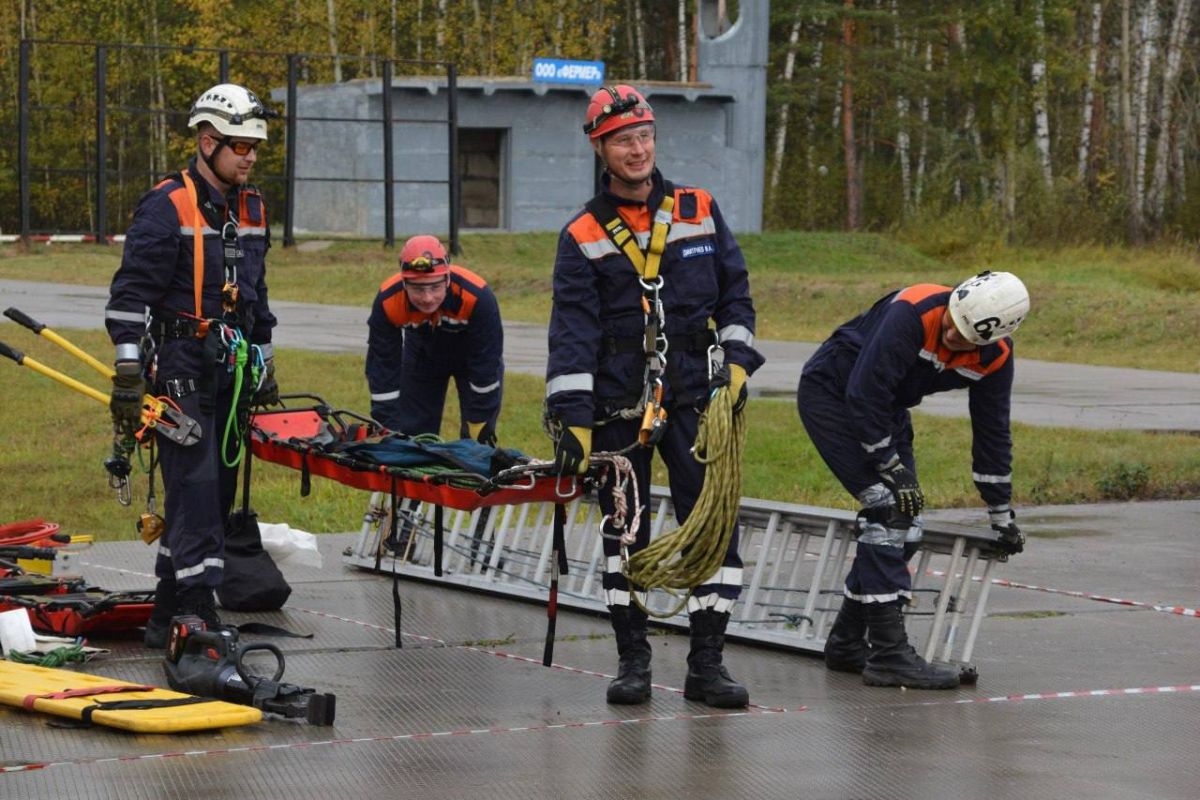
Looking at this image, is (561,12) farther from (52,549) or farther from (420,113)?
(52,549)

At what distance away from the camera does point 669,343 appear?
703 cm

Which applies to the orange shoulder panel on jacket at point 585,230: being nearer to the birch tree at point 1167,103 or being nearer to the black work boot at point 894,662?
the black work boot at point 894,662

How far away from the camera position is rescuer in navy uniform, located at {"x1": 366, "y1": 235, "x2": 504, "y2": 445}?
10055 mm

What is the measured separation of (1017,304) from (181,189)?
3171mm

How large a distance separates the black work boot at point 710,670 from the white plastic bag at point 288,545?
2839mm

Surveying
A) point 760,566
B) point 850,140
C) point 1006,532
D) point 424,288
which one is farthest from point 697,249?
point 850,140

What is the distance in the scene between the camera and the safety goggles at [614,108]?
688 centimetres

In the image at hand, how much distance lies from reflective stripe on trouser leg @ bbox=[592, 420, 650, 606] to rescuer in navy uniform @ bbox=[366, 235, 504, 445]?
2859mm

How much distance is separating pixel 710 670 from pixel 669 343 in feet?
3.87

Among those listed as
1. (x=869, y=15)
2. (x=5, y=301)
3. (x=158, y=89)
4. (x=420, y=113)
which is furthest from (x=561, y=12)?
(x=5, y=301)

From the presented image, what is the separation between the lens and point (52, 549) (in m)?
8.50

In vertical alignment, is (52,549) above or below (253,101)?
below

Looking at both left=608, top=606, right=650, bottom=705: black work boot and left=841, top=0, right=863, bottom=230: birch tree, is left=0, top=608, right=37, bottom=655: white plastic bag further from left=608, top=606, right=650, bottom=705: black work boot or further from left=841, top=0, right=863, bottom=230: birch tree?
left=841, top=0, right=863, bottom=230: birch tree

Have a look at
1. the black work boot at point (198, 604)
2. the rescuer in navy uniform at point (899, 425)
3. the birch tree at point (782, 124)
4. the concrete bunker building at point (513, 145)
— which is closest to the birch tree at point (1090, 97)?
the birch tree at point (782, 124)
